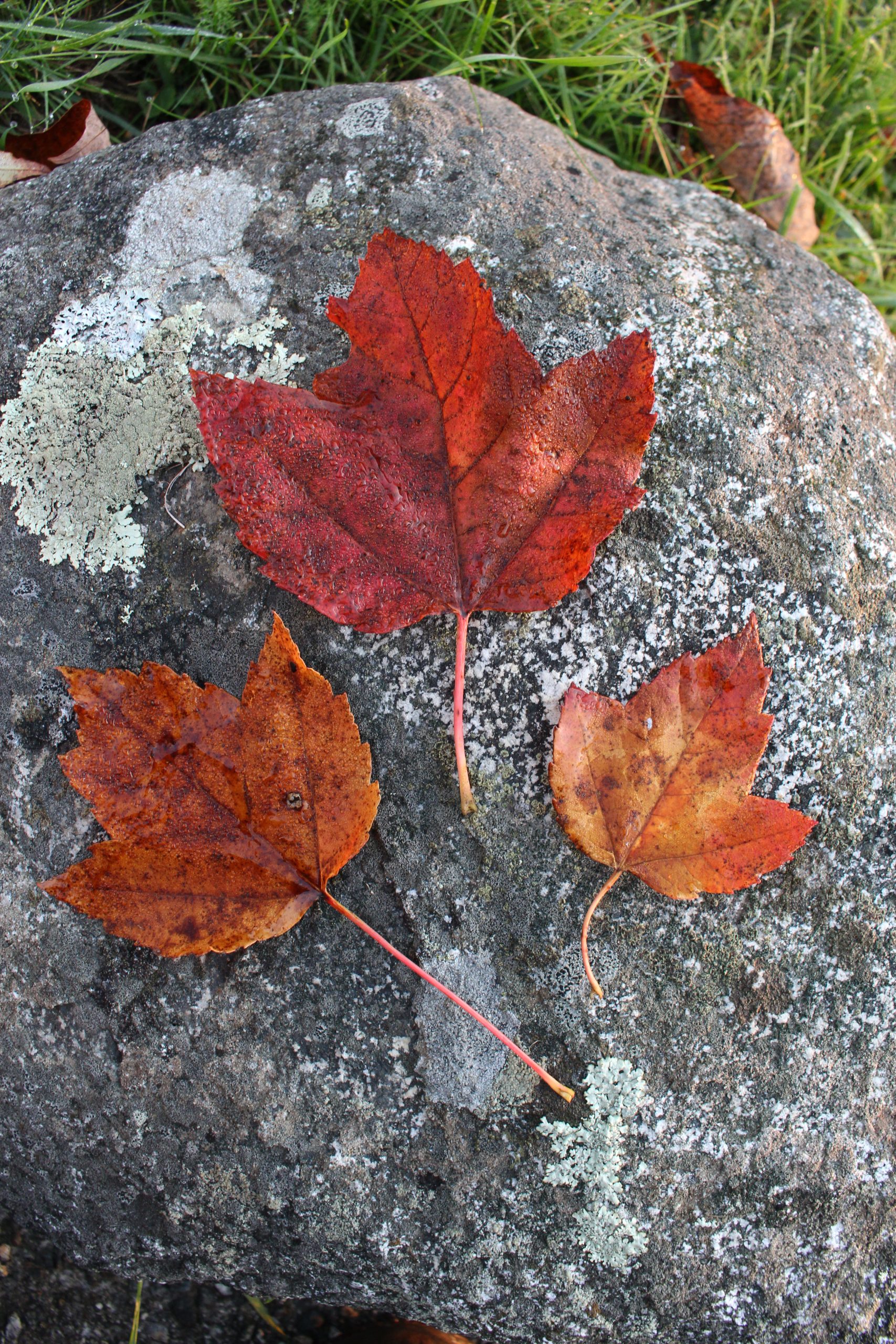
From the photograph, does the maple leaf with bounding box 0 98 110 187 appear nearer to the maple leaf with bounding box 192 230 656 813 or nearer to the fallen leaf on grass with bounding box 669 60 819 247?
the maple leaf with bounding box 192 230 656 813

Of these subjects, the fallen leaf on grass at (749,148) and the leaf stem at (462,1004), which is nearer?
the leaf stem at (462,1004)

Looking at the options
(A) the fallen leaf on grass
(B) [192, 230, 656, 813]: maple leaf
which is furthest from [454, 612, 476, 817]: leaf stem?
(A) the fallen leaf on grass

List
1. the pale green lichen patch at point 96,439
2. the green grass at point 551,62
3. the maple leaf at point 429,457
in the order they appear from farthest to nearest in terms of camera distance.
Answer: the green grass at point 551,62
the pale green lichen patch at point 96,439
the maple leaf at point 429,457

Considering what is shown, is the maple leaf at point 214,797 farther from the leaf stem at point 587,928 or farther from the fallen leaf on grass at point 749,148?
the fallen leaf on grass at point 749,148

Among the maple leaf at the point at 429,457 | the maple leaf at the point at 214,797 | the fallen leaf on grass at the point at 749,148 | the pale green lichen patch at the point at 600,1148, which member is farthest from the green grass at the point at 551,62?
the pale green lichen patch at the point at 600,1148

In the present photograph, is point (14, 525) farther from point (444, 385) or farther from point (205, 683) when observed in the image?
point (444, 385)

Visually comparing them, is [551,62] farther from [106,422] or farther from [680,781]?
[680,781]
